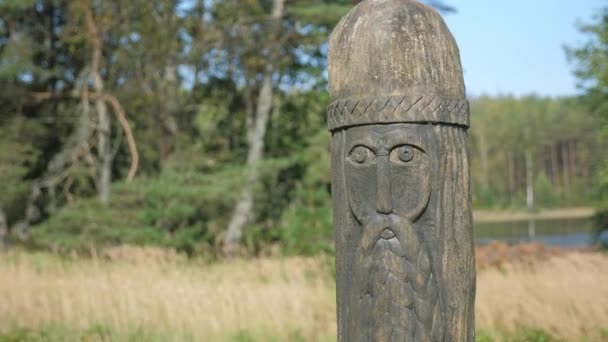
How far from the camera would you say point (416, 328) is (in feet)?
9.95

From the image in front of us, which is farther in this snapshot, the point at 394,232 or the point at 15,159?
the point at 15,159

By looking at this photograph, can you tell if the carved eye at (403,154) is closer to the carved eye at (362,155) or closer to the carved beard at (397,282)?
the carved eye at (362,155)

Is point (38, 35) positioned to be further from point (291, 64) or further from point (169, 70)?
point (291, 64)

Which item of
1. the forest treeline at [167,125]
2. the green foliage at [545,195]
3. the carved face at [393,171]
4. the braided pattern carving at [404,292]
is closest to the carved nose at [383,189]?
the carved face at [393,171]

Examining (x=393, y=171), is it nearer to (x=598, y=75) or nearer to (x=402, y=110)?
(x=402, y=110)

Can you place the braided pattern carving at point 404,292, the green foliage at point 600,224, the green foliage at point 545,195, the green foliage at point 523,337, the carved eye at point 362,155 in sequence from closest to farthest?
1. the braided pattern carving at point 404,292
2. the carved eye at point 362,155
3. the green foliage at point 523,337
4. the green foliage at point 600,224
5. the green foliage at point 545,195

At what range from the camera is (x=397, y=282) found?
3.06 meters

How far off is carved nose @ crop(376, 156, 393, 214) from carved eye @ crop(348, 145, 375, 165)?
0.19 ft

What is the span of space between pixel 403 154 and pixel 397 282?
62cm

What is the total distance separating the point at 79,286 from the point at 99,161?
7.95 m

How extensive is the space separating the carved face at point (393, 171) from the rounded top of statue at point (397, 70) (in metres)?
0.06

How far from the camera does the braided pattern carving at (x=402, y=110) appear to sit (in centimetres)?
306

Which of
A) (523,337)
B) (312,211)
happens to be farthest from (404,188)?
(312,211)

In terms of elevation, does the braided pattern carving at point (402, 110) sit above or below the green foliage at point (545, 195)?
above
